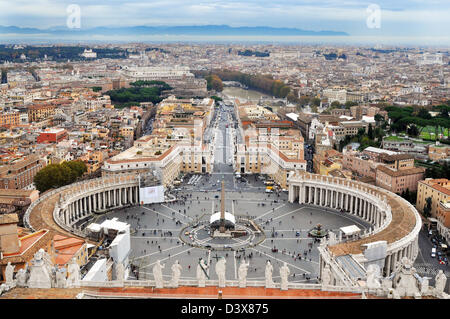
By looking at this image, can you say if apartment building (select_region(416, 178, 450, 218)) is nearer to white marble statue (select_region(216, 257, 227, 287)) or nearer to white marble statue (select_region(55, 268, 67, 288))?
white marble statue (select_region(216, 257, 227, 287))

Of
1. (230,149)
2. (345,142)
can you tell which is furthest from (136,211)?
(345,142)

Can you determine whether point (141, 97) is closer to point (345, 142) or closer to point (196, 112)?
point (196, 112)

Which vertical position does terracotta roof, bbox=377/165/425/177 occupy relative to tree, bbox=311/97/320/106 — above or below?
below

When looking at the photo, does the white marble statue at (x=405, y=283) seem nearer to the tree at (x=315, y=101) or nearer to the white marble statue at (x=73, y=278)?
the white marble statue at (x=73, y=278)

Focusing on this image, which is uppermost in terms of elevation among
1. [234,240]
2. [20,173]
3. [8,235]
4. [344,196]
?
[8,235]

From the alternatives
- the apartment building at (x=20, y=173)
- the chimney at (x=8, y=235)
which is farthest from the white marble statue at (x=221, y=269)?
the apartment building at (x=20, y=173)

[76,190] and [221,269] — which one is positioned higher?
[221,269]

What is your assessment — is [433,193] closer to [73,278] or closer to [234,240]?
[234,240]

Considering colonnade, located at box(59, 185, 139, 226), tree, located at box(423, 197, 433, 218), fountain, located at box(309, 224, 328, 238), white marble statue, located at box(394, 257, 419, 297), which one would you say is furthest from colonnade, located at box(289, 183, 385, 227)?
white marble statue, located at box(394, 257, 419, 297)

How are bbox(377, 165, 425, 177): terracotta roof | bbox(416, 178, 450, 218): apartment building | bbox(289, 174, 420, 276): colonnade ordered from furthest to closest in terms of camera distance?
bbox(377, 165, 425, 177): terracotta roof
bbox(416, 178, 450, 218): apartment building
bbox(289, 174, 420, 276): colonnade

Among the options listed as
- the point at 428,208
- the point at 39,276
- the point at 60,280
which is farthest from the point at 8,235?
the point at 428,208
